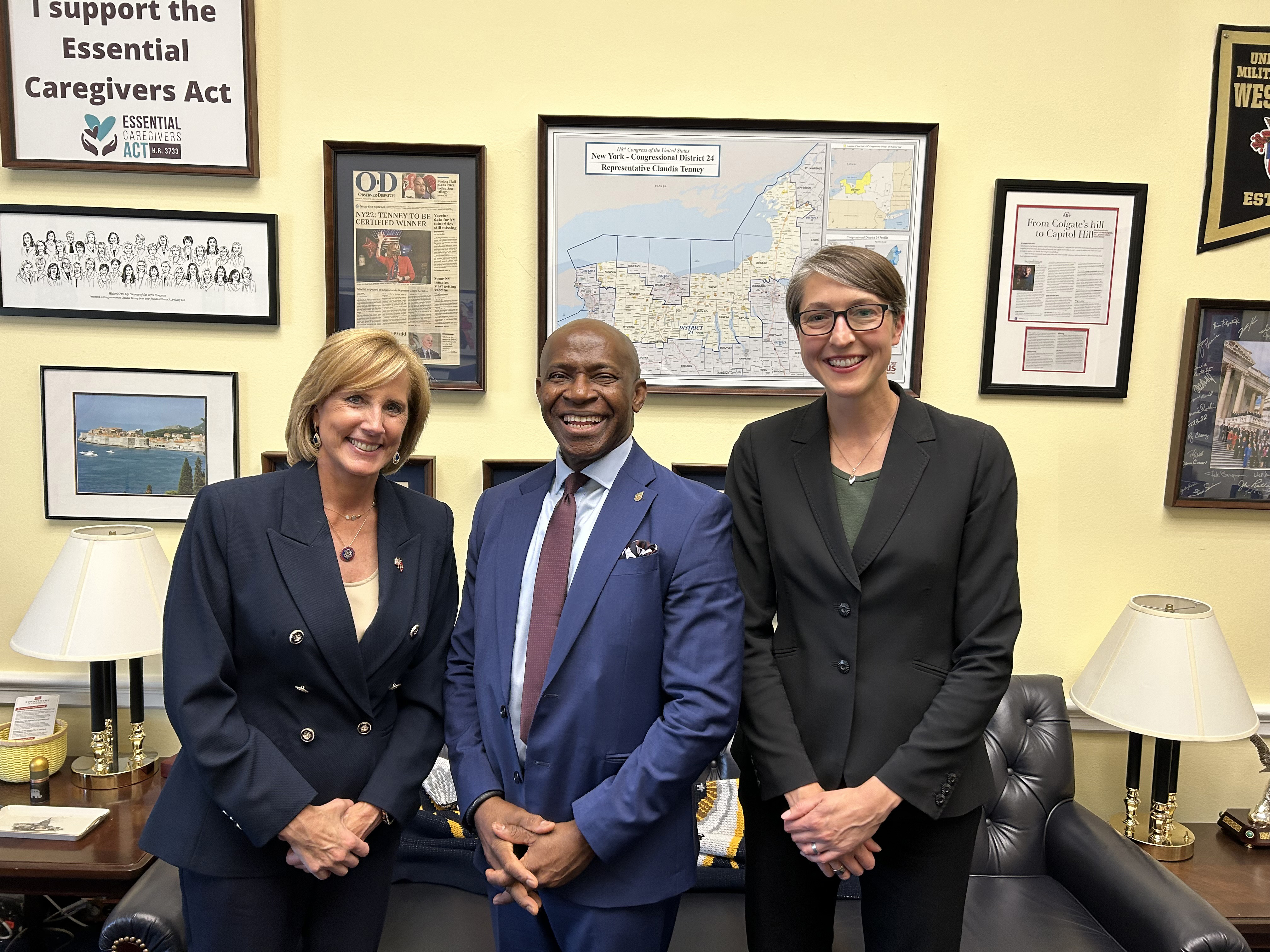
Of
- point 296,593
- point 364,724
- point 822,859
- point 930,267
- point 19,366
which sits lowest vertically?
point 822,859

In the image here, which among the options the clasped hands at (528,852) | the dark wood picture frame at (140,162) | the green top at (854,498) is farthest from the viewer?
the dark wood picture frame at (140,162)

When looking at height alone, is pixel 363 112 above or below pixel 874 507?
above

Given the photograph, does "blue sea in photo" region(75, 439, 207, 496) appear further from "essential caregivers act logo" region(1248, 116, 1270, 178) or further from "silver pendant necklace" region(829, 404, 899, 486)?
"essential caregivers act logo" region(1248, 116, 1270, 178)

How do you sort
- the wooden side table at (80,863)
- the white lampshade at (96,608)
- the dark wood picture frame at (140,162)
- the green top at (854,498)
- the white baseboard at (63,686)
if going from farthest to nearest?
the white baseboard at (63,686) < the dark wood picture frame at (140,162) < the white lampshade at (96,608) < the wooden side table at (80,863) < the green top at (854,498)

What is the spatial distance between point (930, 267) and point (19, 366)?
2.70m

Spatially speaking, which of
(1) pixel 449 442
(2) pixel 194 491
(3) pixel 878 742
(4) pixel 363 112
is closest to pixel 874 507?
(3) pixel 878 742

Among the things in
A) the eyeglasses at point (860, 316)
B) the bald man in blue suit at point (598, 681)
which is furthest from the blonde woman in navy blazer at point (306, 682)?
the eyeglasses at point (860, 316)

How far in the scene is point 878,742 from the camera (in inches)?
57.3

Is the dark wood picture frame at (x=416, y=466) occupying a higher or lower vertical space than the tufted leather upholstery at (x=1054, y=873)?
higher

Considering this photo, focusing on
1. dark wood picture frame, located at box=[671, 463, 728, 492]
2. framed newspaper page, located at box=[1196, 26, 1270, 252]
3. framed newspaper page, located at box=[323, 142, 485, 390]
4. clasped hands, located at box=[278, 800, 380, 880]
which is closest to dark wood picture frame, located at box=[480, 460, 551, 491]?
framed newspaper page, located at box=[323, 142, 485, 390]

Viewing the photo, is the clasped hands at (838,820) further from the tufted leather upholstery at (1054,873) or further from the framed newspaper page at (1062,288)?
the framed newspaper page at (1062,288)

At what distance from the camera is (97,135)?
234 centimetres

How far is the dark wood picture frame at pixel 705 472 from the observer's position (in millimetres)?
2438

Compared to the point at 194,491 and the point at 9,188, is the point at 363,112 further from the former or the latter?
the point at 194,491
